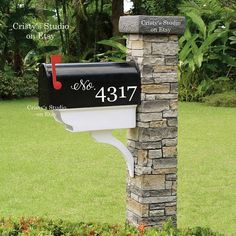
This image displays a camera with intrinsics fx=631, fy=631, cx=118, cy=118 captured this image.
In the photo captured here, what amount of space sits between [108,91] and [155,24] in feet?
1.67

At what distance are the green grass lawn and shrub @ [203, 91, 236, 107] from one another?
245cm

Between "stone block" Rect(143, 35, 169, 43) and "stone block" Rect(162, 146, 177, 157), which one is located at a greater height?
"stone block" Rect(143, 35, 169, 43)

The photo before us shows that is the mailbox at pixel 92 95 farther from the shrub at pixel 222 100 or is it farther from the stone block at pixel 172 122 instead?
the shrub at pixel 222 100

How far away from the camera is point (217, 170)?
25.0 feet

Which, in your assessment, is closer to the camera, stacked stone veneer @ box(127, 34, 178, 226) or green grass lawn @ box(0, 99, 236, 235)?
stacked stone veneer @ box(127, 34, 178, 226)

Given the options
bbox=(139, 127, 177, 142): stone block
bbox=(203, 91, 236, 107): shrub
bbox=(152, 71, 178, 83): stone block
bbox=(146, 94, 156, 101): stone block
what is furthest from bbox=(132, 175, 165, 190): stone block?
bbox=(203, 91, 236, 107): shrub

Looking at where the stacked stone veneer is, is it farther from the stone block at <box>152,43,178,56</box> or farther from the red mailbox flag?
the red mailbox flag

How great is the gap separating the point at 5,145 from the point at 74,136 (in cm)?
128

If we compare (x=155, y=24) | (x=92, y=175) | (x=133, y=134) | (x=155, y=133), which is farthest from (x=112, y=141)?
(x=92, y=175)

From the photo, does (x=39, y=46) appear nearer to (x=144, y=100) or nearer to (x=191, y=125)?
(x=191, y=125)

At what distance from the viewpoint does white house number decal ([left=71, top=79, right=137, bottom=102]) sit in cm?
373

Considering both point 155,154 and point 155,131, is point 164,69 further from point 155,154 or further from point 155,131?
point 155,154

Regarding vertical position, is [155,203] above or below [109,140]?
below

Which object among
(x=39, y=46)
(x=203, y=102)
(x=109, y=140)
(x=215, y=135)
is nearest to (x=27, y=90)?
(x=39, y=46)
